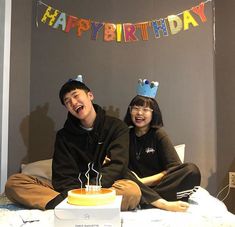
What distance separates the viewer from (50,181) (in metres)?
1.52

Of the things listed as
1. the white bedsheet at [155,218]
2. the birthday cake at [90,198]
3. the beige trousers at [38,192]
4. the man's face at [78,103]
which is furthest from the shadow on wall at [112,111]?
the birthday cake at [90,198]

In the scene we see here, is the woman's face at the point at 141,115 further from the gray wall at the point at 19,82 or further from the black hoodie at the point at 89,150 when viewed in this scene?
the gray wall at the point at 19,82

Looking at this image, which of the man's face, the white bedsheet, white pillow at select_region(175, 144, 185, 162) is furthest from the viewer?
white pillow at select_region(175, 144, 185, 162)

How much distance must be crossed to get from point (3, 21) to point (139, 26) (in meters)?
0.79

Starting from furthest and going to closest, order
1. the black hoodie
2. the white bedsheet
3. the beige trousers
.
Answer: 1. the black hoodie
2. the beige trousers
3. the white bedsheet

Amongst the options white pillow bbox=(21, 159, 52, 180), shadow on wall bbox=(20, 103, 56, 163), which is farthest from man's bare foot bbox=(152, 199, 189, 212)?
shadow on wall bbox=(20, 103, 56, 163)

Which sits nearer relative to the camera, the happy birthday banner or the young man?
the young man

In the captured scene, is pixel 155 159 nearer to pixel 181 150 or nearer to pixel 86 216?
pixel 181 150

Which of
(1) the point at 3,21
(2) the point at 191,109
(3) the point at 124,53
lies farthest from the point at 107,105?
(1) the point at 3,21

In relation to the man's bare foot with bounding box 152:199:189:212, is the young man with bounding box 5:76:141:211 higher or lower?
higher

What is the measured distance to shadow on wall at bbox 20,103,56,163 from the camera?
1.90 meters

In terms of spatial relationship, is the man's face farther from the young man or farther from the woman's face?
the woman's face

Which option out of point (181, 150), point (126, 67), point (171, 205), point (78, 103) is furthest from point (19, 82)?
point (171, 205)

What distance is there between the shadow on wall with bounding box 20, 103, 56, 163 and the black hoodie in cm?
40
